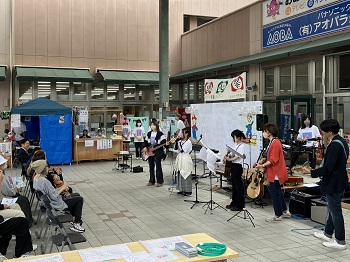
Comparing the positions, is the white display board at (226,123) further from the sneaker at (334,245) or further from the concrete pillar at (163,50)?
the concrete pillar at (163,50)

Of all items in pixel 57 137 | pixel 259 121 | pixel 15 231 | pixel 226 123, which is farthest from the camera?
pixel 57 137

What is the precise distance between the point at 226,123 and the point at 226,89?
1.36m

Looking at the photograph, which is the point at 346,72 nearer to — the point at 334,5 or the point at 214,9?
the point at 334,5

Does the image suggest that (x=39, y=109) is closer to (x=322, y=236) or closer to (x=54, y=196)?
(x=54, y=196)

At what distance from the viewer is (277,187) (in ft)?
25.1

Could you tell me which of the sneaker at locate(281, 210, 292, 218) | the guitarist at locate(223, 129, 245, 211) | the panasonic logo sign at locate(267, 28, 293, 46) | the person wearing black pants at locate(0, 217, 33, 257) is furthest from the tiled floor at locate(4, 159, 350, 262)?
the panasonic logo sign at locate(267, 28, 293, 46)

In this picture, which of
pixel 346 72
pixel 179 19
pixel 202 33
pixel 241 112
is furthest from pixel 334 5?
pixel 179 19

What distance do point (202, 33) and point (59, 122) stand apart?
29.6 ft

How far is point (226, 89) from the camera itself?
12.8 meters

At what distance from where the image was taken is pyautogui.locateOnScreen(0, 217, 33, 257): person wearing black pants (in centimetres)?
552

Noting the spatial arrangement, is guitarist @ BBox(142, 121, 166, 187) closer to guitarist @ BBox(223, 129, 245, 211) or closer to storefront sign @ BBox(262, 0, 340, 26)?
guitarist @ BBox(223, 129, 245, 211)

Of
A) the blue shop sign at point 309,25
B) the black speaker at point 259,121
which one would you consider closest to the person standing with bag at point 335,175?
the black speaker at point 259,121

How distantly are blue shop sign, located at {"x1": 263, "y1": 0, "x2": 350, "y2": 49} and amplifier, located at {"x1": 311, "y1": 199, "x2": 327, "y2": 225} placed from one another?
6.62 meters

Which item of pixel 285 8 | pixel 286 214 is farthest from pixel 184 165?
pixel 285 8
